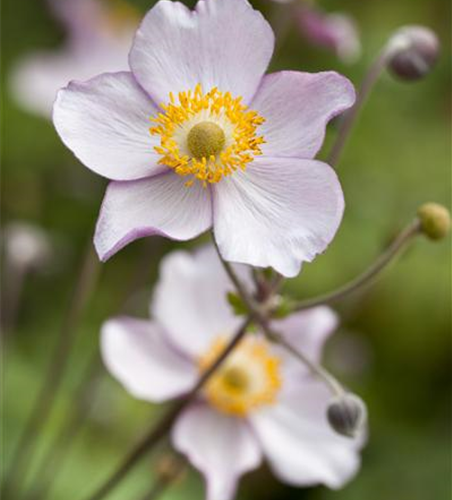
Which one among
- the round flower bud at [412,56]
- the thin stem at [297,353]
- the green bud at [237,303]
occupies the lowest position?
the thin stem at [297,353]

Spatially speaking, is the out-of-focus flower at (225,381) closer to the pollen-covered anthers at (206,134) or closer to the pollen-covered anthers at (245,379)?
the pollen-covered anthers at (245,379)

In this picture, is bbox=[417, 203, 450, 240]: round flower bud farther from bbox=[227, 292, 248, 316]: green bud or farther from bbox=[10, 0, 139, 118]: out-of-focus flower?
bbox=[10, 0, 139, 118]: out-of-focus flower

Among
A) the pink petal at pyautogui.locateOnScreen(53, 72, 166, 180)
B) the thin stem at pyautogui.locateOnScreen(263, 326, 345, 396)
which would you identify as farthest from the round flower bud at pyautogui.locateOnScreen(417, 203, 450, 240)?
the pink petal at pyautogui.locateOnScreen(53, 72, 166, 180)

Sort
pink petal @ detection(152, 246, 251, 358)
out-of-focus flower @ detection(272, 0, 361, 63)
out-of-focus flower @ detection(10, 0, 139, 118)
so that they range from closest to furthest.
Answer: pink petal @ detection(152, 246, 251, 358) < out-of-focus flower @ detection(272, 0, 361, 63) < out-of-focus flower @ detection(10, 0, 139, 118)

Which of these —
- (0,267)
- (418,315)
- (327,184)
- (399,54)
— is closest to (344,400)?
(327,184)

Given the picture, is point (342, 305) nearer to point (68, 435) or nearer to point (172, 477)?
point (68, 435)

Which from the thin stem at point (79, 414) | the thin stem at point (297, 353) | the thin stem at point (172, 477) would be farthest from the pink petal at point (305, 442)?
the thin stem at point (79, 414)

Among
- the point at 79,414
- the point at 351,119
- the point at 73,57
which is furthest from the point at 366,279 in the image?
the point at 73,57
